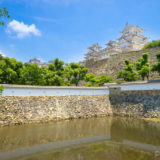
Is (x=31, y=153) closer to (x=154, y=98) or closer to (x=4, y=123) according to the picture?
(x=4, y=123)

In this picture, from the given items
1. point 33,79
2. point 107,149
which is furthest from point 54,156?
point 33,79

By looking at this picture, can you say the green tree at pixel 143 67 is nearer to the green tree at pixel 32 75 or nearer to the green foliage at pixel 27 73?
the green foliage at pixel 27 73

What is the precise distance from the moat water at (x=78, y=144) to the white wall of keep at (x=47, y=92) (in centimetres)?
240

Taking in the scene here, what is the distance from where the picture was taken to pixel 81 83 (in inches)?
934

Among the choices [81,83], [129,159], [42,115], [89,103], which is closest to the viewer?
[129,159]

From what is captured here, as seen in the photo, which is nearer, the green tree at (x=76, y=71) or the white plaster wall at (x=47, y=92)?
the white plaster wall at (x=47, y=92)

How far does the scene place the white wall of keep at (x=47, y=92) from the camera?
9.50 metres

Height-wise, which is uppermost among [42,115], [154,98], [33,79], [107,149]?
[33,79]

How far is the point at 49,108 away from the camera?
10352 millimetres

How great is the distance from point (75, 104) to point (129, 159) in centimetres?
729

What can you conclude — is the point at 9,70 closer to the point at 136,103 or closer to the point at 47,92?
the point at 47,92

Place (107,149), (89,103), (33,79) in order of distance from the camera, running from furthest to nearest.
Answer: (33,79), (89,103), (107,149)

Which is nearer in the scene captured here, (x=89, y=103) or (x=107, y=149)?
(x=107, y=149)

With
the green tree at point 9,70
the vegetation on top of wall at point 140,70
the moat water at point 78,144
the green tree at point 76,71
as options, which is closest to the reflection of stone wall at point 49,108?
the moat water at point 78,144
